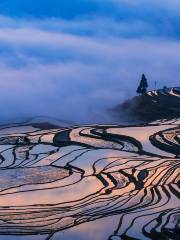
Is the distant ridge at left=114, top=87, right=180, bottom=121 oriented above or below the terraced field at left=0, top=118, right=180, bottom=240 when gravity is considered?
above

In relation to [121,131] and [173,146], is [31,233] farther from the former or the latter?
[121,131]

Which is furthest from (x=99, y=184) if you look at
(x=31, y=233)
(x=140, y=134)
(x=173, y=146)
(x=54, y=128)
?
(x=54, y=128)

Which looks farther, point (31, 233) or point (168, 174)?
point (168, 174)

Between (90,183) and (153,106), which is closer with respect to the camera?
(90,183)

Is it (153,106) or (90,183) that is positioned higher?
(153,106)
